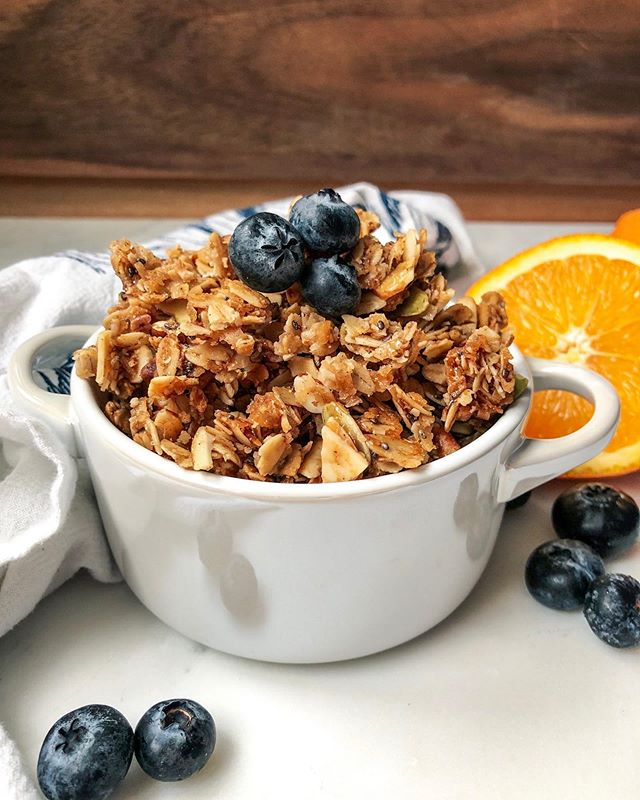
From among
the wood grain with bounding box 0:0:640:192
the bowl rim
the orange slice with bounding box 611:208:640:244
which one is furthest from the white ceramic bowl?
the wood grain with bounding box 0:0:640:192

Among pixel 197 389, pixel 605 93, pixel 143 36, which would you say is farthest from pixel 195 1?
pixel 197 389

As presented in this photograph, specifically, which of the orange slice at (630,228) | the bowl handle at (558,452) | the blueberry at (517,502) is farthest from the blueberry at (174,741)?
the orange slice at (630,228)

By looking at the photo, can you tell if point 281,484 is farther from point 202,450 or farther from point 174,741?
point 174,741

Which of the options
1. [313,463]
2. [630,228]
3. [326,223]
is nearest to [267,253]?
[326,223]

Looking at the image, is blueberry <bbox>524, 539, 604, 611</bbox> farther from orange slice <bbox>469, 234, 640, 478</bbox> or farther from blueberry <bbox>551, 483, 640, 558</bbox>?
orange slice <bbox>469, 234, 640, 478</bbox>

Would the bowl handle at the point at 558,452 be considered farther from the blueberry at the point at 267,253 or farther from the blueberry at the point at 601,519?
the blueberry at the point at 267,253

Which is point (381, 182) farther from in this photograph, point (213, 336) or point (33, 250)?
point (213, 336)
